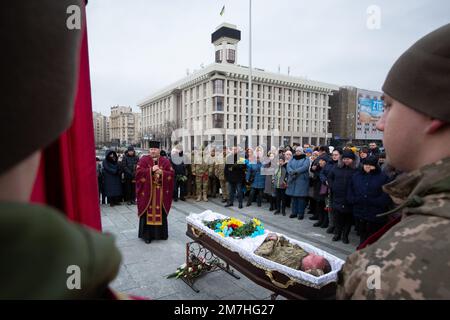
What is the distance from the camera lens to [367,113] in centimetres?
5794

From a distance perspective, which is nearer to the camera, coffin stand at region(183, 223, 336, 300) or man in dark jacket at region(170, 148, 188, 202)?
coffin stand at region(183, 223, 336, 300)

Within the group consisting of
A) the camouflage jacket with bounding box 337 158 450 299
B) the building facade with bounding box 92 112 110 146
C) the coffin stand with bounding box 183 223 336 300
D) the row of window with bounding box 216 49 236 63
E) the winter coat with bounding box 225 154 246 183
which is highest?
the row of window with bounding box 216 49 236 63

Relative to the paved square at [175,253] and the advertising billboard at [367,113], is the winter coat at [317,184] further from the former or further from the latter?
the advertising billboard at [367,113]

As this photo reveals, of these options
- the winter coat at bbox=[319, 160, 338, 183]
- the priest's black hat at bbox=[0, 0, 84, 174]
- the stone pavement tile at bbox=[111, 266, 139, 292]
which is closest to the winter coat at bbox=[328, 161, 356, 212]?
the winter coat at bbox=[319, 160, 338, 183]

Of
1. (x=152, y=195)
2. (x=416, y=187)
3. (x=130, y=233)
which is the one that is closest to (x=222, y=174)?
(x=130, y=233)

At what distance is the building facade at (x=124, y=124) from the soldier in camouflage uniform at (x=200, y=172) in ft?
331

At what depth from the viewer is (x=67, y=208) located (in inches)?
41.1

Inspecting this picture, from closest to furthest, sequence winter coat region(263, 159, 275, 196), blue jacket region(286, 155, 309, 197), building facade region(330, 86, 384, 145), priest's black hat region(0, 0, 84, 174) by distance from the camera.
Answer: priest's black hat region(0, 0, 84, 174) < blue jacket region(286, 155, 309, 197) < winter coat region(263, 159, 275, 196) < building facade region(330, 86, 384, 145)

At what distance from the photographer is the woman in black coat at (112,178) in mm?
9117

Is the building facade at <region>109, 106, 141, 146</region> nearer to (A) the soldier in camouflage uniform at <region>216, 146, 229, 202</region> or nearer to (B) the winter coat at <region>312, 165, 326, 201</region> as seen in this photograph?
(A) the soldier in camouflage uniform at <region>216, 146, 229, 202</region>

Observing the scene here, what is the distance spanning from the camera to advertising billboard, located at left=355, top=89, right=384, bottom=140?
190 feet

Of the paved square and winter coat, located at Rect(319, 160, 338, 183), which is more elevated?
winter coat, located at Rect(319, 160, 338, 183)

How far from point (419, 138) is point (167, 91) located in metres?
76.2
